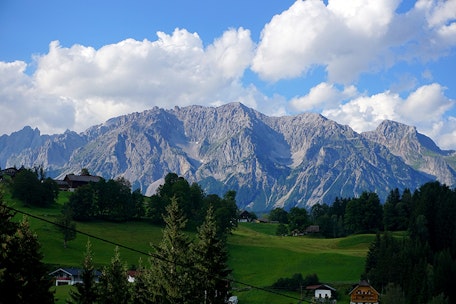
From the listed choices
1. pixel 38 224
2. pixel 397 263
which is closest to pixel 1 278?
pixel 397 263

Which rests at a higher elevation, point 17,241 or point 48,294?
point 17,241

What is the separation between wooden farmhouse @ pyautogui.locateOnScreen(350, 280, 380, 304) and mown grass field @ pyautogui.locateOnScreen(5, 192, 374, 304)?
3.64 m

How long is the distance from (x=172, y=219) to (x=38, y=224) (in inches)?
3800

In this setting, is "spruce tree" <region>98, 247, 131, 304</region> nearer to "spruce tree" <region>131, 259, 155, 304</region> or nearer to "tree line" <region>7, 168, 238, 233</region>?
"spruce tree" <region>131, 259, 155, 304</region>

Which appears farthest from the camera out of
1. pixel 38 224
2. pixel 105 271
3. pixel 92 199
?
pixel 92 199

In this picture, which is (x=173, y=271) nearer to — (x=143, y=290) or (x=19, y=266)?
(x=143, y=290)

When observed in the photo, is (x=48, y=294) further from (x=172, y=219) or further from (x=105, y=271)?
(x=172, y=219)

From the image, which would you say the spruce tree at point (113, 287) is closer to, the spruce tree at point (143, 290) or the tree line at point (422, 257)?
the spruce tree at point (143, 290)

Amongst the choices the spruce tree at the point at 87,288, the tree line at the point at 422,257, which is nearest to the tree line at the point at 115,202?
the tree line at the point at 422,257

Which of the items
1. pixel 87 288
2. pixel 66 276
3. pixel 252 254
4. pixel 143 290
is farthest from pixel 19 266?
pixel 252 254

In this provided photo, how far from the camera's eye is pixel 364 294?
10638 centimetres

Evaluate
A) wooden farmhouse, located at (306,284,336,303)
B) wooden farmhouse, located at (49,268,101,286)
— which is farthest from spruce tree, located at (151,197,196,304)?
wooden farmhouse, located at (306,284,336,303)

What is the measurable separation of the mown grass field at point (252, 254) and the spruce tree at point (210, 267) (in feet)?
175

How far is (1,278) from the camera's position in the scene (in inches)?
1679
